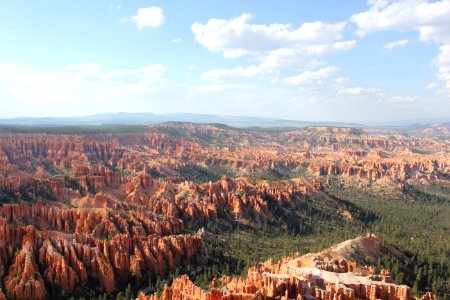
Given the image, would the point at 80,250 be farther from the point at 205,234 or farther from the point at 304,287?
the point at 304,287

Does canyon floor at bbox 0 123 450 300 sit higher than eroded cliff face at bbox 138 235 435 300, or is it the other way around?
eroded cliff face at bbox 138 235 435 300

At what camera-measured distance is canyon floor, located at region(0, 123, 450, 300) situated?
5097cm

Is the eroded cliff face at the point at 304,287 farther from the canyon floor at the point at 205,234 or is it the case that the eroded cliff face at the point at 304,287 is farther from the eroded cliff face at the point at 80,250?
the eroded cliff face at the point at 80,250

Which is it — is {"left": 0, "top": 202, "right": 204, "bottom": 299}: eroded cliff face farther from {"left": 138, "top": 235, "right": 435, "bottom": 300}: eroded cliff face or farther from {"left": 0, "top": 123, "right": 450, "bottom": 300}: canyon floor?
{"left": 138, "top": 235, "right": 435, "bottom": 300}: eroded cliff face

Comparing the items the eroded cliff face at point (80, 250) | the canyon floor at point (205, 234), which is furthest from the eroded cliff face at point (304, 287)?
the eroded cliff face at point (80, 250)

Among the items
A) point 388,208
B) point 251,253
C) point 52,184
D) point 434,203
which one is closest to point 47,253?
point 251,253

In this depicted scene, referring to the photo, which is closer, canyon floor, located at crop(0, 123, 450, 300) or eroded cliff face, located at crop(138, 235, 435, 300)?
eroded cliff face, located at crop(138, 235, 435, 300)

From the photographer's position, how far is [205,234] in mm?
84500

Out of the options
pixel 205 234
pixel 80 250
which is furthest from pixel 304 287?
pixel 205 234

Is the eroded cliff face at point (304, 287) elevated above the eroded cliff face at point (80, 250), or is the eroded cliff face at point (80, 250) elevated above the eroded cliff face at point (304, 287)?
the eroded cliff face at point (304, 287)

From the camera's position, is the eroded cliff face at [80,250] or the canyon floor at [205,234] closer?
the canyon floor at [205,234]

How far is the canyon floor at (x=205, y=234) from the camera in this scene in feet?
167

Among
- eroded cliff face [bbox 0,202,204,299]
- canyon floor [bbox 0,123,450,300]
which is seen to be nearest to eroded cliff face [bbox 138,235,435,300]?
canyon floor [bbox 0,123,450,300]

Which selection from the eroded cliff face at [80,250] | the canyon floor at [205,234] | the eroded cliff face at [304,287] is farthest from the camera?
the eroded cliff face at [80,250]
